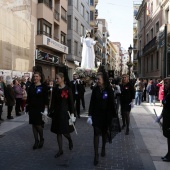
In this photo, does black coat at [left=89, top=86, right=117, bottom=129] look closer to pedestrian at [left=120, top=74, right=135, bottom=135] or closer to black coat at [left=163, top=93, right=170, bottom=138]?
black coat at [left=163, top=93, right=170, bottom=138]

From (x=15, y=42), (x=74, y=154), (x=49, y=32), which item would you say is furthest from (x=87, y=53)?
(x=49, y=32)

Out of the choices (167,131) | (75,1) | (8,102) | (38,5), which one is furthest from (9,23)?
(75,1)

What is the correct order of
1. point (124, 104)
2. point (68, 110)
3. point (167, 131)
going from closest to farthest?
point (167, 131) < point (68, 110) < point (124, 104)

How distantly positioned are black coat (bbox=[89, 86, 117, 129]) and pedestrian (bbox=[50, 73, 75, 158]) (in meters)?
0.62

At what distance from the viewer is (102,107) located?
5.26m

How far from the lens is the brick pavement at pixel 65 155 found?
4969mm

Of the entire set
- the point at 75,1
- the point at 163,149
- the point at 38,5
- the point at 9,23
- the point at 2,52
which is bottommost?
the point at 163,149

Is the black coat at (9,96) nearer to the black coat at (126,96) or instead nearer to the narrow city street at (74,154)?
the narrow city street at (74,154)

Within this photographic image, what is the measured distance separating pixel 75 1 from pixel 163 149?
32.8 metres

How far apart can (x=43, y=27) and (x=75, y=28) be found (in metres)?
13.0

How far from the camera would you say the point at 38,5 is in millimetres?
23781

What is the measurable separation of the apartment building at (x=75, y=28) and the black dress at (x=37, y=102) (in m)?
28.8

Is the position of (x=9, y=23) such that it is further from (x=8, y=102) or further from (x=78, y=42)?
(x=78, y=42)

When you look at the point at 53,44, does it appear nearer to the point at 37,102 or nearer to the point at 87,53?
the point at 87,53
